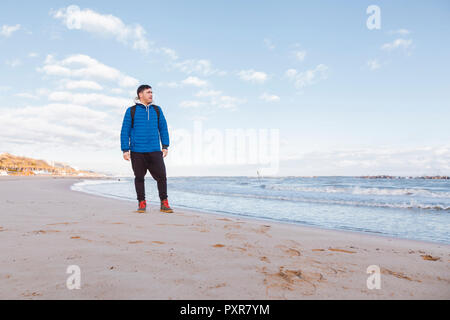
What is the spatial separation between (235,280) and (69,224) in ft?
9.27

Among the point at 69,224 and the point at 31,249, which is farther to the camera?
the point at 69,224

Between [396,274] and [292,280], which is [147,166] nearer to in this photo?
[292,280]

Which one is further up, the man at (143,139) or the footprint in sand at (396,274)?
the man at (143,139)

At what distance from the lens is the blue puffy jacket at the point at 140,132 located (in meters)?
5.12

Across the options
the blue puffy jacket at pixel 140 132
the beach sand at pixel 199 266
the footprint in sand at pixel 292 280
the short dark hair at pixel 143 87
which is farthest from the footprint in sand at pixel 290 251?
the short dark hair at pixel 143 87

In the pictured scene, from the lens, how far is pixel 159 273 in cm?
179

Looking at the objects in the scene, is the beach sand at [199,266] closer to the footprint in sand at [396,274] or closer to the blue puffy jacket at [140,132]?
the footprint in sand at [396,274]

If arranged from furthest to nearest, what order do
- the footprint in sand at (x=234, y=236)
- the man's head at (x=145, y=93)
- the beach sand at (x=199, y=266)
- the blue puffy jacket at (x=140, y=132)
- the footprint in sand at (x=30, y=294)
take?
the man's head at (x=145, y=93) < the blue puffy jacket at (x=140, y=132) < the footprint in sand at (x=234, y=236) < the beach sand at (x=199, y=266) < the footprint in sand at (x=30, y=294)

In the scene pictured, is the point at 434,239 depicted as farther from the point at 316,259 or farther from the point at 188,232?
the point at 188,232

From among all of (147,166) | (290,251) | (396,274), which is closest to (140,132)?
(147,166)

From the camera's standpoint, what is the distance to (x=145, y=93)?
522 centimetres

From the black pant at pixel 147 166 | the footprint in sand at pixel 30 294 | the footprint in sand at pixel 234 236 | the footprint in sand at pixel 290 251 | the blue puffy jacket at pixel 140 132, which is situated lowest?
the footprint in sand at pixel 234 236
